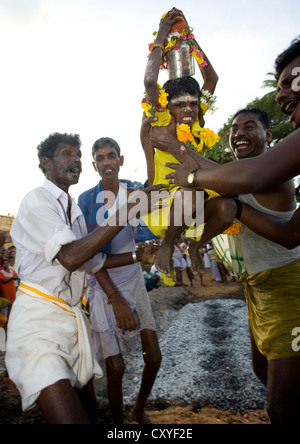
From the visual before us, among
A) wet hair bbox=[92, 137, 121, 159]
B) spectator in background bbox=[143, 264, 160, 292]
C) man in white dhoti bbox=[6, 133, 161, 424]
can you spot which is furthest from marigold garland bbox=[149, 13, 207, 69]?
spectator in background bbox=[143, 264, 160, 292]

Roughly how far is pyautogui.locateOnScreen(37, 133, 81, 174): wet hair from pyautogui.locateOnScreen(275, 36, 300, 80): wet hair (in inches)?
80.8

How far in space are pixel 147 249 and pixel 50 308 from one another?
1436mm

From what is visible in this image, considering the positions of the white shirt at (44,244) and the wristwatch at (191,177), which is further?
the wristwatch at (191,177)

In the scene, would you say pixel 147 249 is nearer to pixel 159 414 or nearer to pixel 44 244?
pixel 44 244

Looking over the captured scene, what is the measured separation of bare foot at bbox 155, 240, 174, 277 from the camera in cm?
286

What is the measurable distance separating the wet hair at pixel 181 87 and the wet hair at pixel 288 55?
109 centimetres

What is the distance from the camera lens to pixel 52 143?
308 cm

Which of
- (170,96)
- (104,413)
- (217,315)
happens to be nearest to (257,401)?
(104,413)

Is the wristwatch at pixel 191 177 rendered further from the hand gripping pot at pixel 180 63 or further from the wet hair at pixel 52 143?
the hand gripping pot at pixel 180 63

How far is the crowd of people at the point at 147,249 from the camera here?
2014 mm

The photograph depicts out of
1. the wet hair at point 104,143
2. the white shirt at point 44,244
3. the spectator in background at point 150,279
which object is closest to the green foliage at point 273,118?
the spectator in background at point 150,279

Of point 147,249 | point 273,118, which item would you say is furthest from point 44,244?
point 273,118

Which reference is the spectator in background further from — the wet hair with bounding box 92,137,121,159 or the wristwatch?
the wristwatch
